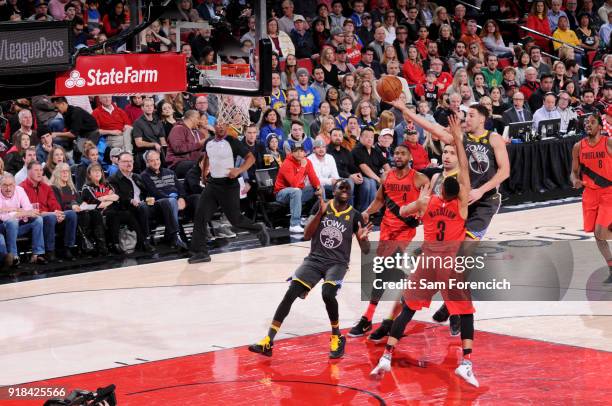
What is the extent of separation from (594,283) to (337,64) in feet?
28.1

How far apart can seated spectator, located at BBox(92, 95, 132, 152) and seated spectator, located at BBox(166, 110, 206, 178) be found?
2.18ft

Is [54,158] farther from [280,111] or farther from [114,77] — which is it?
[280,111]

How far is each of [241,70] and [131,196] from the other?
8.99ft

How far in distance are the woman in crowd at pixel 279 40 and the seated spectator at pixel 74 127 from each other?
15.6 ft

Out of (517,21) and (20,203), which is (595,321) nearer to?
(20,203)

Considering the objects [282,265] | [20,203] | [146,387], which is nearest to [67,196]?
[20,203]

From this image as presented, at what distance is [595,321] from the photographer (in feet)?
38.2

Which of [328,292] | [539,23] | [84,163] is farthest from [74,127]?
[539,23]

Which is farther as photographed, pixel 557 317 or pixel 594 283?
pixel 594 283

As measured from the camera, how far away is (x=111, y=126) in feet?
55.8

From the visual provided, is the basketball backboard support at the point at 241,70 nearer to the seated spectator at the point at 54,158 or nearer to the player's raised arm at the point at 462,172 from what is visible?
the seated spectator at the point at 54,158

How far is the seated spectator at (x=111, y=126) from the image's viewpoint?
1691 centimetres

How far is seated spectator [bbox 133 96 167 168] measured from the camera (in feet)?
54.6

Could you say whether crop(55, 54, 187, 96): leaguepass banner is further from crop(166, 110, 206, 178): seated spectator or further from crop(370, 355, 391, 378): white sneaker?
crop(166, 110, 206, 178): seated spectator
